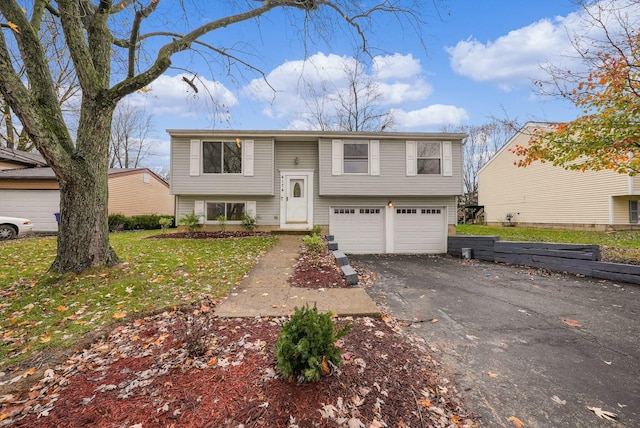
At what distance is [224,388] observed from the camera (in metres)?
2.00

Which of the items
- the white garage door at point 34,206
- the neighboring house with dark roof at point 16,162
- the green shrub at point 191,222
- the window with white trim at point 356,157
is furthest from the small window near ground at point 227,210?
the neighboring house with dark roof at point 16,162

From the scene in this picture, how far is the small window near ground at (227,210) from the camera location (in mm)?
11383

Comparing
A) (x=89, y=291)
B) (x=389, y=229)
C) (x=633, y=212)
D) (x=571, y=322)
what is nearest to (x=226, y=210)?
(x=389, y=229)

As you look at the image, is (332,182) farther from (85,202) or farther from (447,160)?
(85,202)

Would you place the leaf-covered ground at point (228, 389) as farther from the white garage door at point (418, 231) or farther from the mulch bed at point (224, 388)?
the white garage door at point (418, 231)

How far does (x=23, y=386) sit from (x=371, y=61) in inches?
289

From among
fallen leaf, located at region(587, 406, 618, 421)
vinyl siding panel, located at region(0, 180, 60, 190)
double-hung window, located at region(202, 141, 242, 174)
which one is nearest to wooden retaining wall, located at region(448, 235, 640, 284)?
fallen leaf, located at region(587, 406, 618, 421)

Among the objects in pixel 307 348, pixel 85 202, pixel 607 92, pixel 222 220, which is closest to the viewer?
pixel 307 348

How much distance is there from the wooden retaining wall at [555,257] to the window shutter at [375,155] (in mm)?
4368

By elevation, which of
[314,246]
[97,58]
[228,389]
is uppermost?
[97,58]

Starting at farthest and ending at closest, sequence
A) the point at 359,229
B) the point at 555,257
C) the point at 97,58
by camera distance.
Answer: the point at 359,229 → the point at 555,257 → the point at 97,58

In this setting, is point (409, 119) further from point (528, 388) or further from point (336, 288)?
point (528, 388)

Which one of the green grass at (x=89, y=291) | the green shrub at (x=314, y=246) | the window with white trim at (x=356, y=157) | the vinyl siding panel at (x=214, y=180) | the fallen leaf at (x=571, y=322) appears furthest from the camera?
the window with white trim at (x=356, y=157)

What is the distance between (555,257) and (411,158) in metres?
5.81
